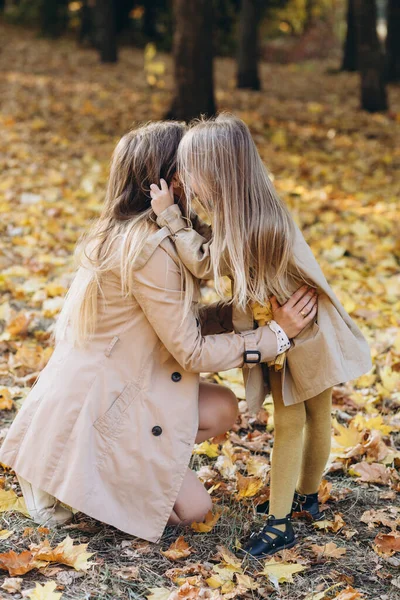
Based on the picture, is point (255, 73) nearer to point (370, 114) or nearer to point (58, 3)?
point (370, 114)

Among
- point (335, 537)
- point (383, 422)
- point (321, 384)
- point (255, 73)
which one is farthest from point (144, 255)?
point (255, 73)

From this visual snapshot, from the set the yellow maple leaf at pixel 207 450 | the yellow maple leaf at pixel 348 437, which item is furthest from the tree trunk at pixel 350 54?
the yellow maple leaf at pixel 207 450

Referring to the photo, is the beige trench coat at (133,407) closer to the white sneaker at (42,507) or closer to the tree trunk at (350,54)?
the white sneaker at (42,507)

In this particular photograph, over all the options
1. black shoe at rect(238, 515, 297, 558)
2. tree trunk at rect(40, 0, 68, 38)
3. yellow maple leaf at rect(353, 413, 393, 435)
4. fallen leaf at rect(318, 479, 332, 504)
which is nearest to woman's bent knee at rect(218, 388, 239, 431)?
black shoe at rect(238, 515, 297, 558)

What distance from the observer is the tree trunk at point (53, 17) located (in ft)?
62.9

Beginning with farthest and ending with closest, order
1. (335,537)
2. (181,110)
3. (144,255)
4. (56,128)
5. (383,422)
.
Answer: (56,128), (181,110), (383,422), (335,537), (144,255)

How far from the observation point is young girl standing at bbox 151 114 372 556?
235cm

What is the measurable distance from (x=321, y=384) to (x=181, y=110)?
6412 mm

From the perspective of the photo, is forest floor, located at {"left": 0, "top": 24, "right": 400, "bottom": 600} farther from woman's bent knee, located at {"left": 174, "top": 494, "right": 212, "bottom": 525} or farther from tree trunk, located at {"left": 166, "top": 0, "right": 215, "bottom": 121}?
Answer: tree trunk, located at {"left": 166, "top": 0, "right": 215, "bottom": 121}

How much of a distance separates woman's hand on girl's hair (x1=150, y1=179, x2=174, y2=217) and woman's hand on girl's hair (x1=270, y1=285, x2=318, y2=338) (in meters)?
0.52

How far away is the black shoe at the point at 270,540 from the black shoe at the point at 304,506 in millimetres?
203

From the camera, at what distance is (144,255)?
2.38 m

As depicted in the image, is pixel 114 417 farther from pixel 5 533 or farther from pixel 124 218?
pixel 124 218

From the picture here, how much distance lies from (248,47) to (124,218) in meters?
10.2
